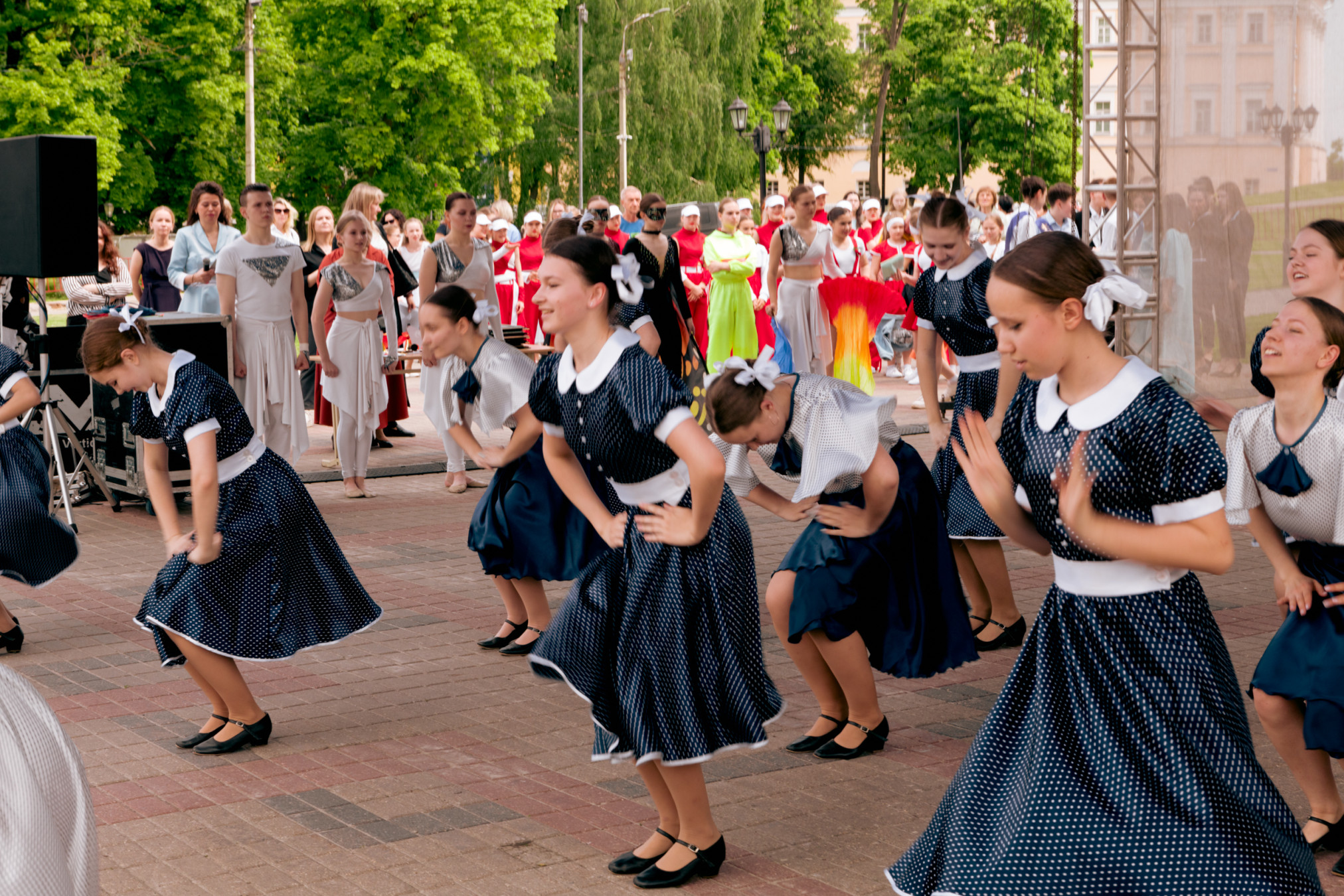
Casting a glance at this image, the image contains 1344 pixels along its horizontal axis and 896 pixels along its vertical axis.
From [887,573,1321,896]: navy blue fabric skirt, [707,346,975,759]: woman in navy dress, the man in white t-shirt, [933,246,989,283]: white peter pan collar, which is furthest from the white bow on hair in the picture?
the man in white t-shirt

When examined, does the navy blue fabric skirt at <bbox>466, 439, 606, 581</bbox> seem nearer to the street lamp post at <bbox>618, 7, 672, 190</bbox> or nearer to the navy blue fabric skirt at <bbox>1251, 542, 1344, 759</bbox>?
the navy blue fabric skirt at <bbox>1251, 542, 1344, 759</bbox>

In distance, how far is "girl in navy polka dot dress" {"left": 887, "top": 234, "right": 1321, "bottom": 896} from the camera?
10.0 feet

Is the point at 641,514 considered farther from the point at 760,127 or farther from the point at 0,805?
the point at 760,127

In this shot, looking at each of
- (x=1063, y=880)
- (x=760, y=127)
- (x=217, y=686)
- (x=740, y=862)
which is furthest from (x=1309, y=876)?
(x=760, y=127)

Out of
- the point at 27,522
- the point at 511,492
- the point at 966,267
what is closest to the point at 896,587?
the point at 966,267

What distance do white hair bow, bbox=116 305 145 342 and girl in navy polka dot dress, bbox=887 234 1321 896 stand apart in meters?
3.44

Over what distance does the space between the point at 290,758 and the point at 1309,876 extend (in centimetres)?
359

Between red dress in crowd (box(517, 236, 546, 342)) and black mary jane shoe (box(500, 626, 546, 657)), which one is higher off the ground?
red dress in crowd (box(517, 236, 546, 342))

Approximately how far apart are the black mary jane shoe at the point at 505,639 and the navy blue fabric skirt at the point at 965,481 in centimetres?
197

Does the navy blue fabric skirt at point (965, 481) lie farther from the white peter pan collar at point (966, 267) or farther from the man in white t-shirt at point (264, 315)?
the man in white t-shirt at point (264, 315)

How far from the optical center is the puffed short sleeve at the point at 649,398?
13.2ft

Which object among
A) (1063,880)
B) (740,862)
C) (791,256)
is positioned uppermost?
(791,256)

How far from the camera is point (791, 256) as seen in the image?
14.1 metres

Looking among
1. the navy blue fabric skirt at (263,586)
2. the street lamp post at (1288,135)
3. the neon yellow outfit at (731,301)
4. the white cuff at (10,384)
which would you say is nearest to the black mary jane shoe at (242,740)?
the navy blue fabric skirt at (263,586)
